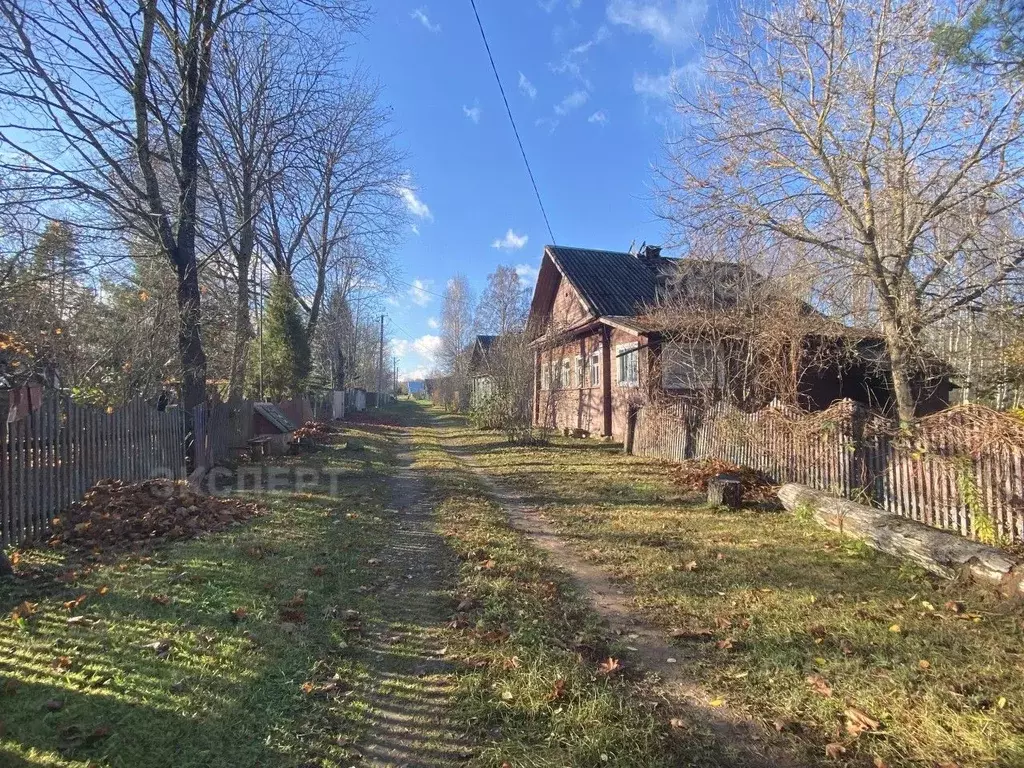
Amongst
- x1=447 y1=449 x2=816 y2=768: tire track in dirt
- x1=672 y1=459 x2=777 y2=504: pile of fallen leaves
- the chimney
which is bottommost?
x1=447 y1=449 x2=816 y2=768: tire track in dirt

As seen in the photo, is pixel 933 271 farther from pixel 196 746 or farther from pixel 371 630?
pixel 196 746

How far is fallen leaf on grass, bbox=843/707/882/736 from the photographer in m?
2.83

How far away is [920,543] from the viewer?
17.5 feet

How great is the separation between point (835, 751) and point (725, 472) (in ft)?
23.8

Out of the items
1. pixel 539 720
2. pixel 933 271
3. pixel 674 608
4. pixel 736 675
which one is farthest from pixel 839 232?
pixel 539 720

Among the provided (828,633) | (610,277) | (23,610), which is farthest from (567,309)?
(23,610)

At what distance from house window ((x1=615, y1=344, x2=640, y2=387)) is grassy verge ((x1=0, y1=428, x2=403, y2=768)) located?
12217mm

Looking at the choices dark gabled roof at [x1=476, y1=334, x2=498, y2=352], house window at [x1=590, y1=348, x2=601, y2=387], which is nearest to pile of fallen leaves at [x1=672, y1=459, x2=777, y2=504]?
house window at [x1=590, y1=348, x2=601, y2=387]

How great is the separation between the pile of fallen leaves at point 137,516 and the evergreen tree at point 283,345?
14336 mm

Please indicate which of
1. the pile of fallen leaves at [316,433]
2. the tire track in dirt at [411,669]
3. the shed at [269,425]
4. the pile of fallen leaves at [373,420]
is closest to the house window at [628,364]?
the pile of fallen leaves at [316,433]

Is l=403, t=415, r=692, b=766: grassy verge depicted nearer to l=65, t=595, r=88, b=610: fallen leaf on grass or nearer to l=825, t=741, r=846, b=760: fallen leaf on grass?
l=825, t=741, r=846, b=760: fallen leaf on grass

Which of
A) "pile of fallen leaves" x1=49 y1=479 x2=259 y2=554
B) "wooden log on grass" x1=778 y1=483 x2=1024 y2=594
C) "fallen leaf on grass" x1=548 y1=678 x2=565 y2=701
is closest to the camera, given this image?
"fallen leaf on grass" x1=548 y1=678 x2=565 y2=701

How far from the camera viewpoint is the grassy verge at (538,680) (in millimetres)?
2703

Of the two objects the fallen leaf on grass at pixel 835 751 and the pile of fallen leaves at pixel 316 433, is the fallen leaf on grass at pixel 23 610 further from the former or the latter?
the pile of fallen leaves at pixel 316 433
